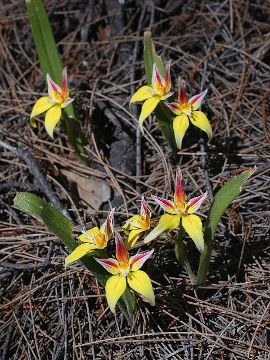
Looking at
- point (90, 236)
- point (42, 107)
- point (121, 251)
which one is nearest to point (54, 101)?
point (42, 107)

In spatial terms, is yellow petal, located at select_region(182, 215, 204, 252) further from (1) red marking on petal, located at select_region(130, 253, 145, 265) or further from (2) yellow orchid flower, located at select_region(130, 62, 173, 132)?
(2) yellow orchid flower, located at select_region(130, 62, 173, 132)

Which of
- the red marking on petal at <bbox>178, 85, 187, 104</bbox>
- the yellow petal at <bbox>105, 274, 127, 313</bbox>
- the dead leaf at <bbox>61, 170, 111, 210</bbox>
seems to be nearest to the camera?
the yellow petal at <bbox>105, 274, 127, 313</bbox>

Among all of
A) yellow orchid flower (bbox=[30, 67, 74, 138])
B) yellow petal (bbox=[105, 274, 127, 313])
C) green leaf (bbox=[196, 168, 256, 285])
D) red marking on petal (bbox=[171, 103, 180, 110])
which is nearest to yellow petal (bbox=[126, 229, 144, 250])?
yellow petal (bbox=[105, 274, 127, 313])

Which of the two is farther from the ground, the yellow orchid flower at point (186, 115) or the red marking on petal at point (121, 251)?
the yellow orchid flower at point (186, 115)

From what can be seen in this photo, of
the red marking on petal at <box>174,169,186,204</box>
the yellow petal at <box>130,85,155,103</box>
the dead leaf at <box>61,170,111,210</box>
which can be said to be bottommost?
the dead leaf at <box>61,170,111,210</box>

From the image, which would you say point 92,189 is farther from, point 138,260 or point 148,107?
point 138,260

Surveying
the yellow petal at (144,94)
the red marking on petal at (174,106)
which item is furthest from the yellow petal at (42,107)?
the red marking on petal at (174,106)

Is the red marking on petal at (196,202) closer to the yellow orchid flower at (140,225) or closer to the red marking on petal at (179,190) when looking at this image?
the red marking on petal at (179,190)
